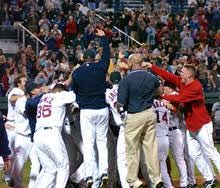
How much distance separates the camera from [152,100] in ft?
39.4

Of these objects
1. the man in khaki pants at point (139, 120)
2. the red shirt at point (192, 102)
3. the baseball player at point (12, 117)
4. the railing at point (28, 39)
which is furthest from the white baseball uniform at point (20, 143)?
the railing at point (28, 39)

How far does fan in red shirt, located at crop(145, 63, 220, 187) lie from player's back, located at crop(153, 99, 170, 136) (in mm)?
461

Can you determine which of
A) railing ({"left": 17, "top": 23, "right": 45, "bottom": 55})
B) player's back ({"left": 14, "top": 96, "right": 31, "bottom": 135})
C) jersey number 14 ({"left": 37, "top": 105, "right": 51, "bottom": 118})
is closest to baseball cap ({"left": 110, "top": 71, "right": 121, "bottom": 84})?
player's back ({"left": 14, "top": 96, "right": 31, "bottom": 135})

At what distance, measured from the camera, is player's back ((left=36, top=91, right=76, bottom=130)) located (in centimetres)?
1162

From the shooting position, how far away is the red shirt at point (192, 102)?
12867 millimetres

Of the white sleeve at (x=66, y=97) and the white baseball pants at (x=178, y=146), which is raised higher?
the white sleeve at (x=66, y=97)

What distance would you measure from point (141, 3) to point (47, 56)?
876 cm

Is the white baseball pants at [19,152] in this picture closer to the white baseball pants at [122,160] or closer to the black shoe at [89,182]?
the black shoe at [89,182]

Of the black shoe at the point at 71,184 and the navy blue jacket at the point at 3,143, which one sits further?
the black shoe at the point at 71,184

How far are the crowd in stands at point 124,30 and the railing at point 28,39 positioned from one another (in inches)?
8.3

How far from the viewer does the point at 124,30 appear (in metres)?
28.8

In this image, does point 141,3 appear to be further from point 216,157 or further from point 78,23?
point 216,157

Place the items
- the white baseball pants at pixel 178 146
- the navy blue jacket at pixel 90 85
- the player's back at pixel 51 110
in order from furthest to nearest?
the white baseball pants at pixel 178 146, the navy blue jacket at pixel 90 85, the player's back at pixel 51 110

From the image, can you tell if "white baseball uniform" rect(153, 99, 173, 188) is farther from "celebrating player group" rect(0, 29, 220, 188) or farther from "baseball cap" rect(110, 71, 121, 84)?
"baseball cap" rect(110, 71, 121, 84)
